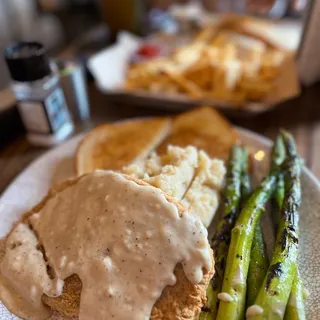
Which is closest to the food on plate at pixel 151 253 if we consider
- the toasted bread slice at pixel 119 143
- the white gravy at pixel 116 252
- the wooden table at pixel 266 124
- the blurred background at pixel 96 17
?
the white gravy at pixel 116 252

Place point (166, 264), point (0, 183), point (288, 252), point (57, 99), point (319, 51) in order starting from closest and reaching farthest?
point (166, 264)
point (288, 252)
point (0, 183)
point (57, 99)
point (319, 51)

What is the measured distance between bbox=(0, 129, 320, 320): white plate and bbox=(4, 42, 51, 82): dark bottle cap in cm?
46

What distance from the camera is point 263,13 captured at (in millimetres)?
3912

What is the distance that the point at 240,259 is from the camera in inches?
57.9

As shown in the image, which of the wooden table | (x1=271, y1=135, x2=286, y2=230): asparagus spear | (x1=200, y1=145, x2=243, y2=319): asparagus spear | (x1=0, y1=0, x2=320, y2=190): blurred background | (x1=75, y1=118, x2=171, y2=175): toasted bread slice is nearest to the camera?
(x1=200, y1=145, x2=243, y2=319): asparagus spear

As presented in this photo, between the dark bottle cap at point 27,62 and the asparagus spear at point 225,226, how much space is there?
1.24 m

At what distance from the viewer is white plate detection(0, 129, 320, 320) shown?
5.01ft

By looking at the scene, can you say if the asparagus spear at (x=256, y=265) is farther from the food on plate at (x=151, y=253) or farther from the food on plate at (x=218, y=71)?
the food on plate at (x=218, y=71)

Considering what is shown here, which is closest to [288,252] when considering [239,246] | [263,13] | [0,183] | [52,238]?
[239,246]

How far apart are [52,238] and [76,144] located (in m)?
0.96

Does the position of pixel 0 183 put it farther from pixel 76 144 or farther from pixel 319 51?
pixel 319 51

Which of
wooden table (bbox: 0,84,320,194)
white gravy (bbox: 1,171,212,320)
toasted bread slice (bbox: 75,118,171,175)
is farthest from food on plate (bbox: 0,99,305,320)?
wooden table (bbox: 0,84,320,194)

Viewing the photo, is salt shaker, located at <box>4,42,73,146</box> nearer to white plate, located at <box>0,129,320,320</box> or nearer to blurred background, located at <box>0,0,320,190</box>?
blurred background, located at <box>0,0,320,190</box>

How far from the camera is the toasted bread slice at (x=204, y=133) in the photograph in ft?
7.41
